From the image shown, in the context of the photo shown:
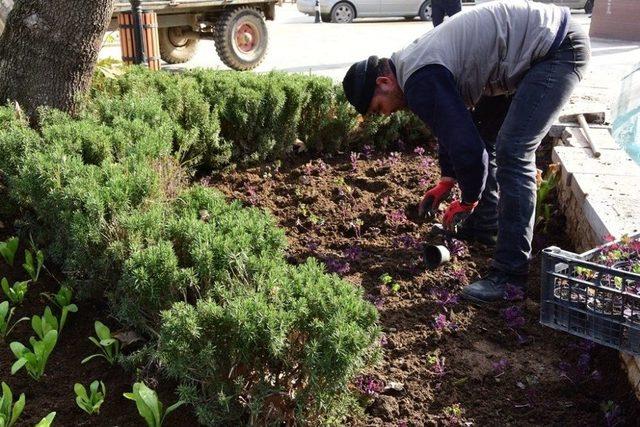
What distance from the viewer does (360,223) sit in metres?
4.28

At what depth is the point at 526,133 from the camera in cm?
339

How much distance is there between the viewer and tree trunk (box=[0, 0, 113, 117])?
452 centimetres

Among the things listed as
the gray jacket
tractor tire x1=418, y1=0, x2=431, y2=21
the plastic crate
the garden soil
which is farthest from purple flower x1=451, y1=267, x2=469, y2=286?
tractor tire x1=418, y1=0, x2=431, y2=21

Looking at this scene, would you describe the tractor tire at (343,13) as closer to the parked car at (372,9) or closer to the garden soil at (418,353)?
the parked car at (372,9)

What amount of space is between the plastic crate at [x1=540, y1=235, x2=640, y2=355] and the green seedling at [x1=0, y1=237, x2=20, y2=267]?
8.19 feet

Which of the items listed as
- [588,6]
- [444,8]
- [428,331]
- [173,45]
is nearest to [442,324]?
[428,331]

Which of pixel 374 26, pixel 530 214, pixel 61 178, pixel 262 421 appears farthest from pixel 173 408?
pixel 374 26

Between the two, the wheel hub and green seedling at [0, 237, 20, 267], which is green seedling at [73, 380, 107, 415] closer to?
green seedling at [0, 237, 20, 267]

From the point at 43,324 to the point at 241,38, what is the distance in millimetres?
8682

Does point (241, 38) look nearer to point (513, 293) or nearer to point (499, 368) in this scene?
point (513, 293)

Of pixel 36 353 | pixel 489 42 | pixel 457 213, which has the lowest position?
pixel 36 353

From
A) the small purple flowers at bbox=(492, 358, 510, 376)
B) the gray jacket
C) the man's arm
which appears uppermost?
the gray jacket

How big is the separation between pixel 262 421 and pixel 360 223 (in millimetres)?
2145

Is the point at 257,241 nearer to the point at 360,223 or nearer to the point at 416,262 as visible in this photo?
the point at 416,262
